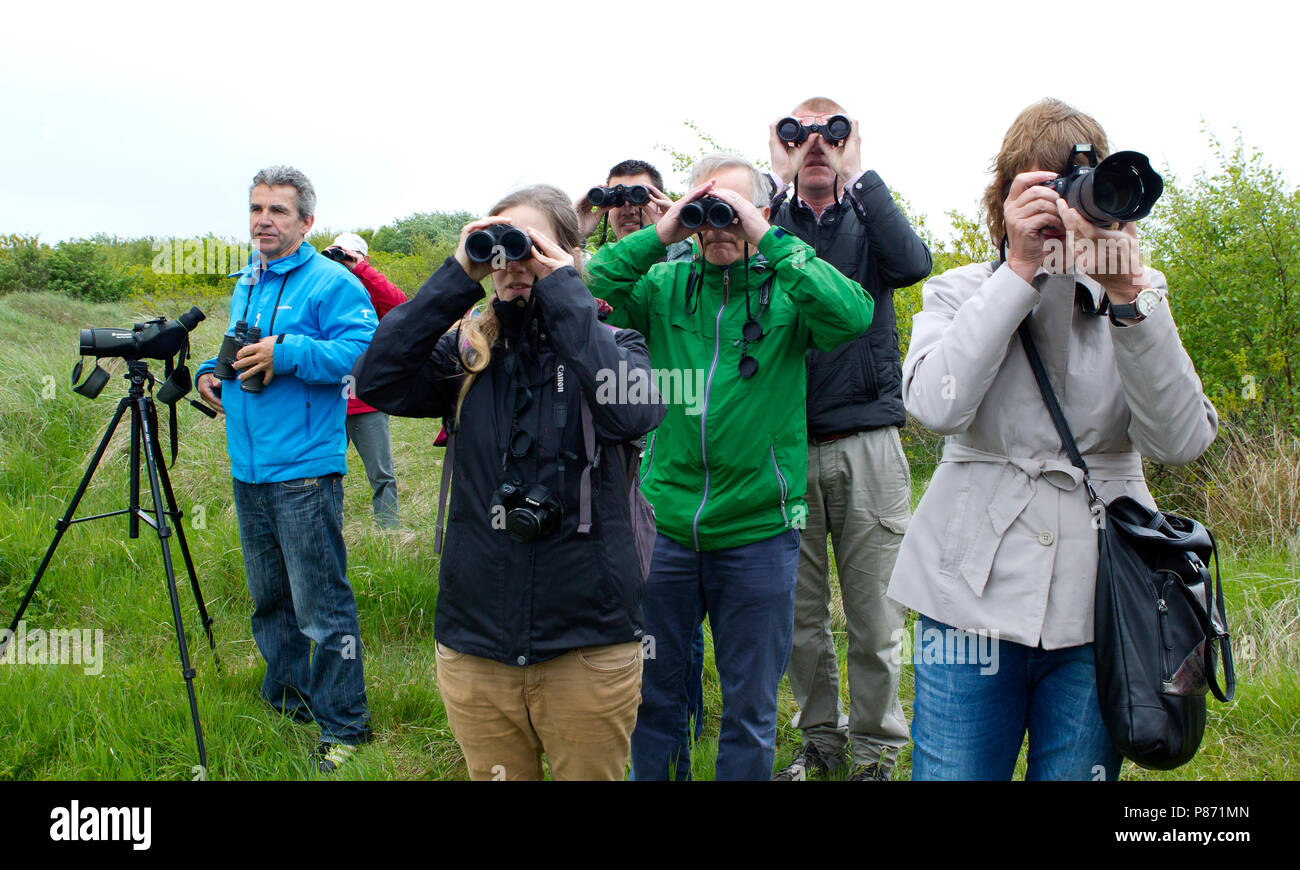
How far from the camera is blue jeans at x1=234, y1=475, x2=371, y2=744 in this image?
3342 millimetres

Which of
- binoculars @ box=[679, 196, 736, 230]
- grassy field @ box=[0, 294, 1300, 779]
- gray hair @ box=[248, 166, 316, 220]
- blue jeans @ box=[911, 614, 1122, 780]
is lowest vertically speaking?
grassy field @ box=[0, 294, 1300, 779]

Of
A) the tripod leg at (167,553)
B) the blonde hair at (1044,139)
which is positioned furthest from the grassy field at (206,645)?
the blonde hair at (1044,139)

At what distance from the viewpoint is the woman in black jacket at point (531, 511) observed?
2.05m

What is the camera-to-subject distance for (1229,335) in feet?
21.7

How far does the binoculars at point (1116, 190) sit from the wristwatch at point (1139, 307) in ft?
0.47

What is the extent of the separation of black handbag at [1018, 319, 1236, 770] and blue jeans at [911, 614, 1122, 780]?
10 centimetres

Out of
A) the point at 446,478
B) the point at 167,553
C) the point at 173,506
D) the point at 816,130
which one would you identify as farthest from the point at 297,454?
the point at 816,130

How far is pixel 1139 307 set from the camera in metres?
1.66

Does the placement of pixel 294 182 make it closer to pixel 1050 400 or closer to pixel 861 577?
pixel 861 577

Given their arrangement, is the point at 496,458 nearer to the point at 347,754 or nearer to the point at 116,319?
the point at 347,754

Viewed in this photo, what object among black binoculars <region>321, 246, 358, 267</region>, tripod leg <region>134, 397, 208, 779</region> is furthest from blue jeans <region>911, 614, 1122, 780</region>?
black binoculars <region>321, 246, 358, 267</region>

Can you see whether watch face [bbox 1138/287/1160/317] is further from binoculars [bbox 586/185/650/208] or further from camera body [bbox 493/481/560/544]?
binoculars [bbox 586/185/650/208]

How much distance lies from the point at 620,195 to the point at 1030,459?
190 centimetres
